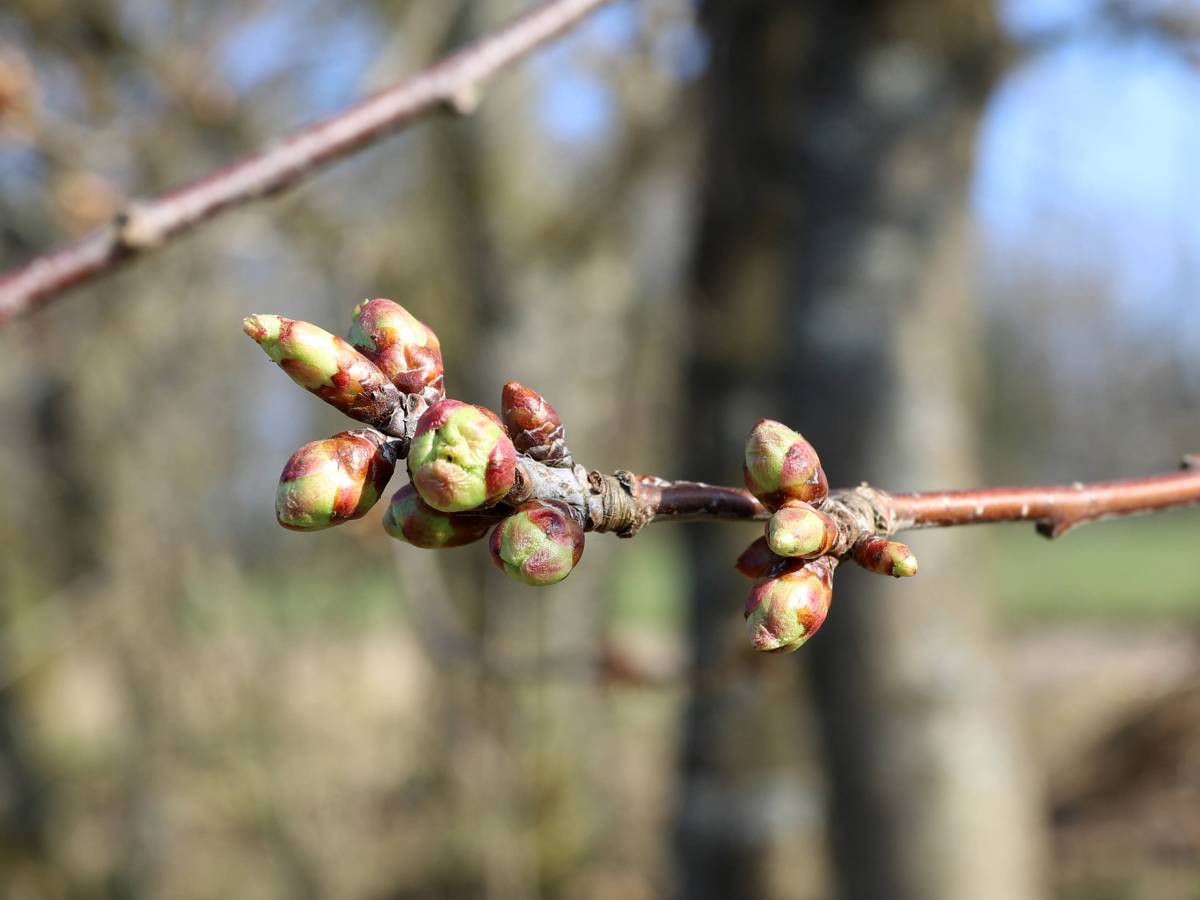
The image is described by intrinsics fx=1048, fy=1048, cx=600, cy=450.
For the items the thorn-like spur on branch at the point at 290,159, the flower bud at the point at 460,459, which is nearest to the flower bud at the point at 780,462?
the flower bud at the point at 460,459

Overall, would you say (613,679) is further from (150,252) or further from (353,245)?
(353,245)

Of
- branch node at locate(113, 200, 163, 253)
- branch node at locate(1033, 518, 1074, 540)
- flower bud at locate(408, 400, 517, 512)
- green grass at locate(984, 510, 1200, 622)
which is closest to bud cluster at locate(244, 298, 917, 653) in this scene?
flower bud at locate(408, 400, 517, 512)

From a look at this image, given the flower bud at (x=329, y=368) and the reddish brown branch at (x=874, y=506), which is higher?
the flower bud at (x=329, y=368)

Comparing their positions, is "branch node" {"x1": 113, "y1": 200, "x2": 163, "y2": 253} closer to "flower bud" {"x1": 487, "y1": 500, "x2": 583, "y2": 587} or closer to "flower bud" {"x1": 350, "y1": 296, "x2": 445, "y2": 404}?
"flower bud" {"x1": 350, "y1": 296, "x2": 445, "y2": 404}

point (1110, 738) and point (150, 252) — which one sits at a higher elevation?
→ point (1110, 738)

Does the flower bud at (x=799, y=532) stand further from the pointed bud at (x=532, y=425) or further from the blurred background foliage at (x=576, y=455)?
the blurred background foliage at (x=576, y=455)

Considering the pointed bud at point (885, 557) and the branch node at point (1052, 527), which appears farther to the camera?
the branch node at point (1052, 527)

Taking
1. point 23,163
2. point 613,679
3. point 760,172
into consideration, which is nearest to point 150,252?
point 613,679
